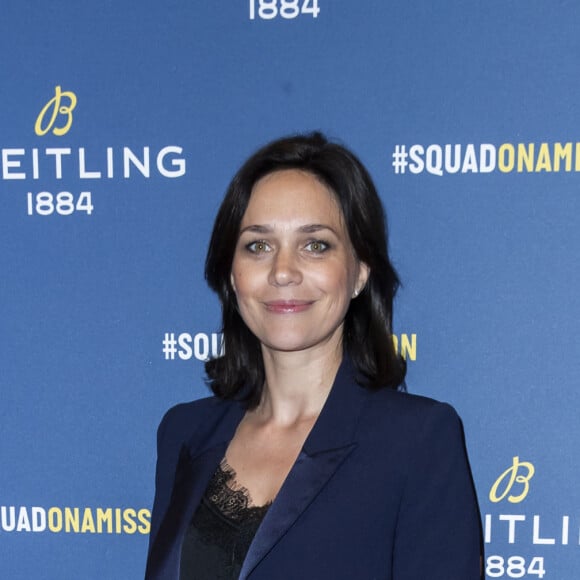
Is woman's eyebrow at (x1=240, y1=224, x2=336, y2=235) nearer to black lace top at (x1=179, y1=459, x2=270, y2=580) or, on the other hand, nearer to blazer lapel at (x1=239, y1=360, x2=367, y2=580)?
blazer lapel at (x1=239, y1=360, x2=367, y2=580)

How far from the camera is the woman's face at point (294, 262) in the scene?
136cm

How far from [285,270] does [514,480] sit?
90 cm

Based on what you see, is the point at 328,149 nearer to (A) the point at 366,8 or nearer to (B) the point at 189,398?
(A) the point at 366,8

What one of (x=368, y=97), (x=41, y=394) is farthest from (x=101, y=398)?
(x=368, y=97)

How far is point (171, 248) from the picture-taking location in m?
1.81

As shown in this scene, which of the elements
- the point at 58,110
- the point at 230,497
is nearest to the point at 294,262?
the point at 230,497

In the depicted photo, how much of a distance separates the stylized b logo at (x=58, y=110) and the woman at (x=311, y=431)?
0.62 metres

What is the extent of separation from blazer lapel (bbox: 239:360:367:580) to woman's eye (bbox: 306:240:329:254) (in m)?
0.27

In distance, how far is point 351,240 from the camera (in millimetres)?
1404

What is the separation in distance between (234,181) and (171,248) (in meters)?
0.42

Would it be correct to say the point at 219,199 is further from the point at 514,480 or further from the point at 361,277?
the point at 514,480

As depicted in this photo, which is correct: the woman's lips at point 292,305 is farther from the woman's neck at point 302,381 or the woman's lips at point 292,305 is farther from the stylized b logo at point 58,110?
the stylized b logo at point 58,110

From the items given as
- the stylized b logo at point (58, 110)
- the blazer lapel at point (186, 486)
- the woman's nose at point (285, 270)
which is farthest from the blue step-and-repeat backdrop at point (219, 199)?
the woman's nose at point (285, 270)

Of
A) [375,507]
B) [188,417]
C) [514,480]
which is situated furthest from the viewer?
[514,480]
